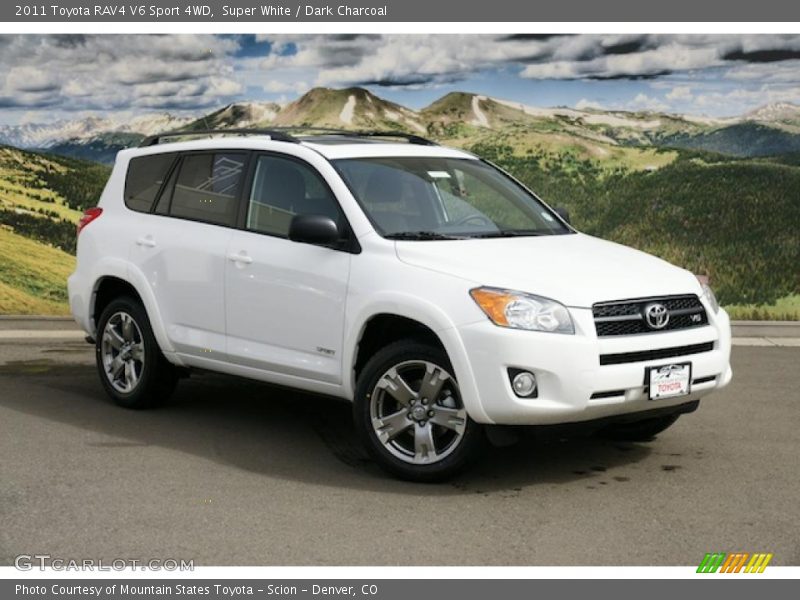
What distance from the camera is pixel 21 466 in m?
7.03

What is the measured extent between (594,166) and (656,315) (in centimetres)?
986

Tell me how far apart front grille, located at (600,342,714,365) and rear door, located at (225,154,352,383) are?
151 cm

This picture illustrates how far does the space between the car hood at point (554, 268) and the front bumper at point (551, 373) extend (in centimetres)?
21

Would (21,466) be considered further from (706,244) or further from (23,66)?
(706,244)

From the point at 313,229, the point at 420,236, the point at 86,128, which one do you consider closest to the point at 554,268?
the point at 420,236

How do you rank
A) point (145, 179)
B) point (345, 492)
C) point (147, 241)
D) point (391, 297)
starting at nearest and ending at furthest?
point (345, 492), point (391, 297), point (147, 241), point (145, 179)

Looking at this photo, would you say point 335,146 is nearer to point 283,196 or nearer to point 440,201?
point 283,196

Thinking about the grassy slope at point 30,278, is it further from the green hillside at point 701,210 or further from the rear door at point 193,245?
the rear door at point 193,245

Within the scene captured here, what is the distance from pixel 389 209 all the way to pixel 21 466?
2524 mm

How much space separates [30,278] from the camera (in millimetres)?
14367

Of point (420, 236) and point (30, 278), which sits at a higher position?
point (420, 236)

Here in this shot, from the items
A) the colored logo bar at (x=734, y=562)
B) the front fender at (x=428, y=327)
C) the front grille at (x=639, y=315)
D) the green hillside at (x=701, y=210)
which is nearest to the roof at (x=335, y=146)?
the front fender at (x=428, y=327)

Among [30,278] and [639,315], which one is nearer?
[639,315]

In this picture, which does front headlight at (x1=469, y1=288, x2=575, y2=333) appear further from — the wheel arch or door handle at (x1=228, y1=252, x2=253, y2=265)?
the wheel arch
